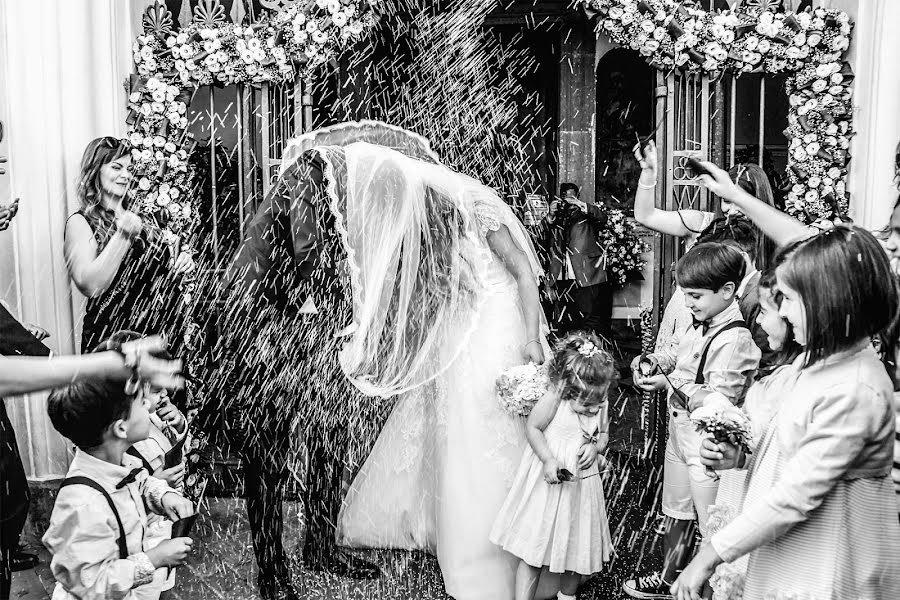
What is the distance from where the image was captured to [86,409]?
261 centimetres

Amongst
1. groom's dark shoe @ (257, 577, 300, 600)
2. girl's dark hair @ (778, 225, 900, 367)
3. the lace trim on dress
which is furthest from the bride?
girl's dark hair @ (778, 225, 900, 367)

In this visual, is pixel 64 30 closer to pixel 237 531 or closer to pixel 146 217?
pixel 146 217

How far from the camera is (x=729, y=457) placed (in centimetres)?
249

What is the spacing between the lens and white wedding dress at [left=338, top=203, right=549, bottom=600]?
3.94m

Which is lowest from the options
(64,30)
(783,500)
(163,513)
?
(163,513)

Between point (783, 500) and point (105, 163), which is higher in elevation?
point (105, 163)

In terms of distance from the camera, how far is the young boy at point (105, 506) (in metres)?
2.46

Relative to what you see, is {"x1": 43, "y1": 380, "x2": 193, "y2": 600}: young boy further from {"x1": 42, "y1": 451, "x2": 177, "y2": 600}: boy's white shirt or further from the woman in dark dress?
the woman in dark dress

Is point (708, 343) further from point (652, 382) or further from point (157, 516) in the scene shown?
point (157, 516)

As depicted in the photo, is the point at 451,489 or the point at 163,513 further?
the point at 451,489

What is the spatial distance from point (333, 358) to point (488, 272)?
144 cm

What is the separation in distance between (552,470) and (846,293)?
1619mm

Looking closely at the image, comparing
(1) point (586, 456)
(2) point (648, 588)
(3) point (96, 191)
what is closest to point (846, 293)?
(1) point (586, 456)

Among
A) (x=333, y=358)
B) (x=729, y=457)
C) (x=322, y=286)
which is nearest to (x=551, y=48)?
(x=333, y=358)
